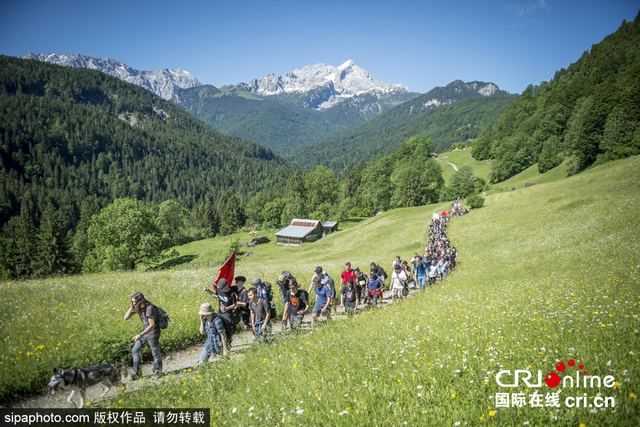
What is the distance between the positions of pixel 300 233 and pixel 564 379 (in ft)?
229

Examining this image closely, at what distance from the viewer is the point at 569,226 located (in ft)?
86.3

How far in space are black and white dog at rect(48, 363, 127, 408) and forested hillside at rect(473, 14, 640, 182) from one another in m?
66.6

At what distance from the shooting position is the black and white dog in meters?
6.59

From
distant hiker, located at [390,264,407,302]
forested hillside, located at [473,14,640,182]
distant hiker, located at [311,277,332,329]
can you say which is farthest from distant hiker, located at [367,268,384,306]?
forested hillside, located at [473,14,640,182]

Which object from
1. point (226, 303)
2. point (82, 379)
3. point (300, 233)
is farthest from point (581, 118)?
point (82, 379)

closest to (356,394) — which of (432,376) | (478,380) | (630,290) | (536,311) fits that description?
(432,376)

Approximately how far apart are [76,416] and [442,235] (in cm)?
3337

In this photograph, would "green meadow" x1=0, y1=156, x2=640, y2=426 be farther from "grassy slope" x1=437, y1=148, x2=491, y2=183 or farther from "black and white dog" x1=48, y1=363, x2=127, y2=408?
"grassy slope" x1=437, y1=148, x2=491, y2=183

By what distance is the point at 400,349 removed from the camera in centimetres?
754

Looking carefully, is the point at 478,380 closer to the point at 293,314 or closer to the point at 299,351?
the point at 299,351

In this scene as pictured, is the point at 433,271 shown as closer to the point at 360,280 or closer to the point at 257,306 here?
the point at 360,280

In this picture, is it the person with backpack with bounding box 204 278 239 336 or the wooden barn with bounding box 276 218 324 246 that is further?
the wooden barn with bounding box 276 218 324 246

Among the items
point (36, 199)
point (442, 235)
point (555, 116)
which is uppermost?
point (36, 199)

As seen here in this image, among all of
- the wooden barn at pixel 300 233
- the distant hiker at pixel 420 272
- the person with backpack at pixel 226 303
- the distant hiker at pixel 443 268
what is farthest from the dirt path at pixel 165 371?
the wooden barn at pixel 300 233
